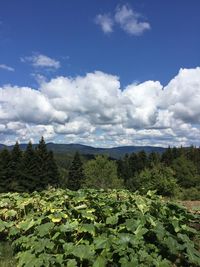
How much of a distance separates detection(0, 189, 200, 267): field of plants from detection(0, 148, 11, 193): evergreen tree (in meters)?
63.8

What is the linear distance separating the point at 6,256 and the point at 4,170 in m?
65.5

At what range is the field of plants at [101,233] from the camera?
22.4ft

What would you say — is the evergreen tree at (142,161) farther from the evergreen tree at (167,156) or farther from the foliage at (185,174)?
the foliage at (185,174)

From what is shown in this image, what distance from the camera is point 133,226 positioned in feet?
24.8

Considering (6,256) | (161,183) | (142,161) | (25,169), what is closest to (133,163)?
(142,161)

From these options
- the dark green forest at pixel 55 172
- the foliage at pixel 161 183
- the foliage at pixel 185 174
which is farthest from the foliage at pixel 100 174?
the foliage at pixel 161 183

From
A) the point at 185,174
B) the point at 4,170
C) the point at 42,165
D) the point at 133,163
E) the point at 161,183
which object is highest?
the point at 161,183

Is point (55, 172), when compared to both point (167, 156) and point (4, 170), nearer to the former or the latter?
point (4, 170)

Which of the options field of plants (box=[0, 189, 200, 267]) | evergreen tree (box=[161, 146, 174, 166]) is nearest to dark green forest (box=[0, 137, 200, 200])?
evergreen tree (box=[161, 146, 174, 166])

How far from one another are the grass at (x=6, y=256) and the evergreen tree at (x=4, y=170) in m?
64.0

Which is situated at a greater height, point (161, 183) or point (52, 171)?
point (161, 183)

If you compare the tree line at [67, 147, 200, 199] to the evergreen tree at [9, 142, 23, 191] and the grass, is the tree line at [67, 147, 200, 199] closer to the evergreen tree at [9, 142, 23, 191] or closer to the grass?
the evergreen tree at [9, 142, 23, 191]

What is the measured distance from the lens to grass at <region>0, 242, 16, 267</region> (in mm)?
7800

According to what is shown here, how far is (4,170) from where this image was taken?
71562mm
